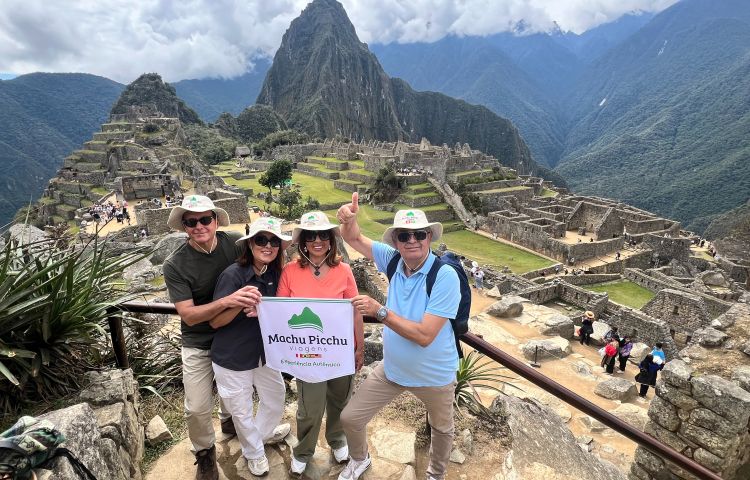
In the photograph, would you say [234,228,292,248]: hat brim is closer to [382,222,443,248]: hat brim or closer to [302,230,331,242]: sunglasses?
[302,230,331,242]: sunglasses

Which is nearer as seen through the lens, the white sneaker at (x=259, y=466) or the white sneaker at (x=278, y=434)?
the white sneaker at (x=259, y=466)

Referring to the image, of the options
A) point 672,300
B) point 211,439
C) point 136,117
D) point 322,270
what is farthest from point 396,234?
point 136,117

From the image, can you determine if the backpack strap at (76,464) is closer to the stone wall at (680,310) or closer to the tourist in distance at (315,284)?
the tourist in distance at (315,284)

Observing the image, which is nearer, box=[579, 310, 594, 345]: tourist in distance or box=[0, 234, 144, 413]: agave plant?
box=[0, 234, 144, 413]: agave plant

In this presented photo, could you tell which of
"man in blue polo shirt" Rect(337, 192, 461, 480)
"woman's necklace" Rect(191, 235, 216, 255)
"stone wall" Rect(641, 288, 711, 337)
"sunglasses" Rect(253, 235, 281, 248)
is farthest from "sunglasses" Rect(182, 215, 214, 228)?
"stone wall" Rect(641, 288, 711, 337)

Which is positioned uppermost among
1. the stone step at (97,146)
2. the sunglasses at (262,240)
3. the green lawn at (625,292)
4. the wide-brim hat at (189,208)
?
the stone step at (97,146)

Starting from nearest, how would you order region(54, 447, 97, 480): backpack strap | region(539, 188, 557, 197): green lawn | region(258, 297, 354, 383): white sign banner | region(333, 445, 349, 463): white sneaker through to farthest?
region(54, 447, 97, 480): backpack strap, region(258, 297, 354, 383): white sign banner, region(333, 445, 349, 463): white sneaker, region(539, 188, 557, 197): green lawn

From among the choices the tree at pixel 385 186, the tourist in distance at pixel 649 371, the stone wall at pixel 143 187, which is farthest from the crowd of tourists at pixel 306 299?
the tree at pixel 385 186
